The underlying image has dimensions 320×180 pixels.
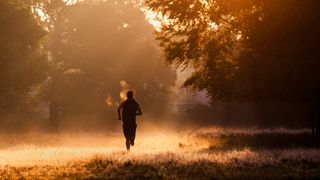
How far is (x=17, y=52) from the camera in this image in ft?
152

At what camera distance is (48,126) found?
2559 inches

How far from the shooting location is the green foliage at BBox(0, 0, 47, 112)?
45656 mm

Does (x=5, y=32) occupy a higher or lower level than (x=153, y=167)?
higher

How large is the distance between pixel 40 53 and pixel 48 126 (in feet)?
55.9

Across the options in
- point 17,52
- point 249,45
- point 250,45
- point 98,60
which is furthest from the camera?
point 98,60

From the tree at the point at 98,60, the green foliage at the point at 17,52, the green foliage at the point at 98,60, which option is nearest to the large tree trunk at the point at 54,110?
the tree at the point at 98,60

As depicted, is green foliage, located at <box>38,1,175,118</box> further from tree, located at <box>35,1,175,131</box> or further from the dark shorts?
the dark shorts

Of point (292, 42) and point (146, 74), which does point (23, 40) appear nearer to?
point (146, 74)

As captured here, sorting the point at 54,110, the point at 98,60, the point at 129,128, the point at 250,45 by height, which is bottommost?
the point at 129,128

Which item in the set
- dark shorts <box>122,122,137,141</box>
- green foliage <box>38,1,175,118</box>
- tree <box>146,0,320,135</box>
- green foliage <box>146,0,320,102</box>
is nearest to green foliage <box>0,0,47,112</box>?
green foliage <box>38,1,175,118</box>

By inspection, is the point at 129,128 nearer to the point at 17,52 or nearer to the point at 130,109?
the point at 130,109

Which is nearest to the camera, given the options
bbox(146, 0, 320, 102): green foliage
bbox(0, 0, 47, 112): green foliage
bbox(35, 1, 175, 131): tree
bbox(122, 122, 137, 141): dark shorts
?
bbox(122, 122, 137, 141): dark shorts

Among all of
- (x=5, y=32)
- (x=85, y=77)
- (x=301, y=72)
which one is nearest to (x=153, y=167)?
(x=301, y=72)

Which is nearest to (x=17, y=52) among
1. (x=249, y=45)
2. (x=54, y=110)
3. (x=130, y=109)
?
(x=54, y=110)
